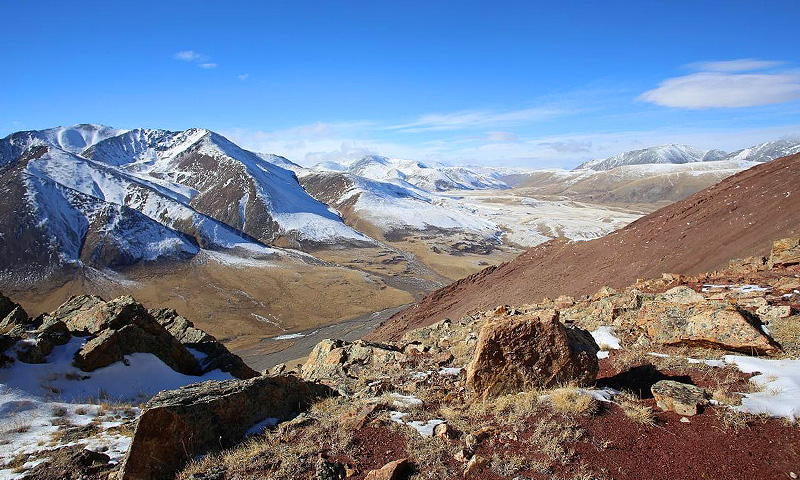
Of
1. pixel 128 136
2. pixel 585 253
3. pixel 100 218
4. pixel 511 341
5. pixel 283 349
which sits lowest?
pixel 283 349

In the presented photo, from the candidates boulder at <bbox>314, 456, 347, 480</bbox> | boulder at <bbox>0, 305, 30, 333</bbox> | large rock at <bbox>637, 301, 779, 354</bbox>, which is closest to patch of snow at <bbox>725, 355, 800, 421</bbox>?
large rock at <bbox>637, 301, 779, 354</bbox>

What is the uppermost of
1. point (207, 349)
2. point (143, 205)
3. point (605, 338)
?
point (143, 205)

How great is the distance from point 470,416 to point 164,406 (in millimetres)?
4440

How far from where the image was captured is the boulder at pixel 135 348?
11000 millimetres

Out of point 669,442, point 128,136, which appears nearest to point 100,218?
point 669,442

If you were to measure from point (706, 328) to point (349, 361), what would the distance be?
28.4 feet

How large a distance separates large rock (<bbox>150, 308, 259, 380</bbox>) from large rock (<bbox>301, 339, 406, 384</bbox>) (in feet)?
7.24

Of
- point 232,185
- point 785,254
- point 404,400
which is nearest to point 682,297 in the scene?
point 404,400

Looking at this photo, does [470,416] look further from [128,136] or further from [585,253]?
[128,136]

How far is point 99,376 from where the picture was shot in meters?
10.8

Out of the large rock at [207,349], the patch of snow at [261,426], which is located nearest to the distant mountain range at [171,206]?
the large rock at [207,349]

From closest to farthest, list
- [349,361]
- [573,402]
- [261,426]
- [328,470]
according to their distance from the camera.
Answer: [328,470] < [573,402] < [261,426] < [349,361]

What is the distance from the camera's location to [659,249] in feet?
81.6

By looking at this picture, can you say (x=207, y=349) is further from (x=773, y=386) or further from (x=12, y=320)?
(x=773, y=386)
